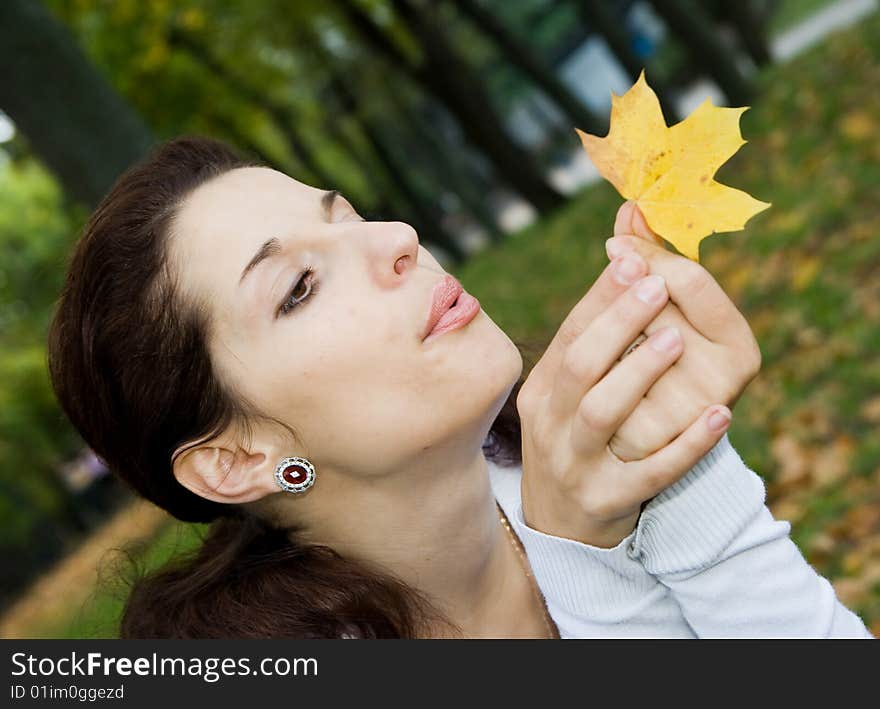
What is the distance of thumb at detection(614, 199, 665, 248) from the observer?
1.82 metres

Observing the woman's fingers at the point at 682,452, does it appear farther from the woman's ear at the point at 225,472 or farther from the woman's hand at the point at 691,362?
the woman's ear at the point at 225,472

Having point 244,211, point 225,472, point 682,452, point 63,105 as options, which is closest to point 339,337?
point 244,211

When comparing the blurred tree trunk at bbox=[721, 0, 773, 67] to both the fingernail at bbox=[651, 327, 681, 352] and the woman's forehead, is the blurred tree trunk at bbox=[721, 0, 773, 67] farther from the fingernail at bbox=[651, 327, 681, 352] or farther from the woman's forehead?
the fingernail at bbox=[651, 327, 681, 352]

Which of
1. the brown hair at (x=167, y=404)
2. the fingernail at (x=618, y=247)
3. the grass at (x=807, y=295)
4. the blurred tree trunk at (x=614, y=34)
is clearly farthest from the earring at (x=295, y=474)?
the blurred tree trunk at (x=614, y=34)

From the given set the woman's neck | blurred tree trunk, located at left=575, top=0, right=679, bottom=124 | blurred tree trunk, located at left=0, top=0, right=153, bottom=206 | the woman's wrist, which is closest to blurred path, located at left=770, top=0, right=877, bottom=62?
blurred tree trunk, located at left=575, top=0, right=679, bottom=124

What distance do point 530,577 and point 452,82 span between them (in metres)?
12.1

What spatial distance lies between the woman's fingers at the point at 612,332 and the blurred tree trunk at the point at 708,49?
10.9m

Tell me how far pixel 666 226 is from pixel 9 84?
421cm

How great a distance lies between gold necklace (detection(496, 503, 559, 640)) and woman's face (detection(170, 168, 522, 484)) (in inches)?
22.4

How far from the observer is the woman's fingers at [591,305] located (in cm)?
174

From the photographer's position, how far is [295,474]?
2236 millimetres

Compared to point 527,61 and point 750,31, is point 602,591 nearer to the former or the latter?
point 527,61

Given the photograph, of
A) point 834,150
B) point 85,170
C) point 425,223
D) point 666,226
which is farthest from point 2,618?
point 666,226

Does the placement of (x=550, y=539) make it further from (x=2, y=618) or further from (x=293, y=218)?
(x=2, y=618)
